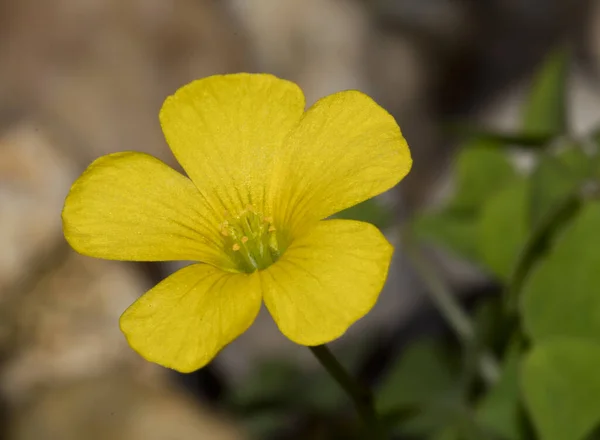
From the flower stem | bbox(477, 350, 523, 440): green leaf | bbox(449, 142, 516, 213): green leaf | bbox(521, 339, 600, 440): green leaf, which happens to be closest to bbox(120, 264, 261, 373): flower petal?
the flower stem

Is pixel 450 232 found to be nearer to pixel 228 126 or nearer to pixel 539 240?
pixel 539 240

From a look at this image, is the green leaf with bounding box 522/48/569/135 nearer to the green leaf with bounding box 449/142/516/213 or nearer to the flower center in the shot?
the green leaf with bounding box 449/142/516/213

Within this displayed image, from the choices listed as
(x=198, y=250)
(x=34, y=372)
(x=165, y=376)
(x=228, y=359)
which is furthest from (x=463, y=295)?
(x=198, y=250)

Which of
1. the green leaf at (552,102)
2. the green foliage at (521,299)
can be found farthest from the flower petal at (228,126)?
the green leaf at (552,102)

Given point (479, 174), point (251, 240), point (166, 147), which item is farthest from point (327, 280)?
point (166, 147)

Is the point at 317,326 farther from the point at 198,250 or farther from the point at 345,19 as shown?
the point at 345,19

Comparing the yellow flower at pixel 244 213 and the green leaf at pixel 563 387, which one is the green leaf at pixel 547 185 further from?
the yellow flower at pixel 244 213
